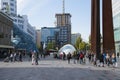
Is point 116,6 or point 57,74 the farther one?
point 116,6

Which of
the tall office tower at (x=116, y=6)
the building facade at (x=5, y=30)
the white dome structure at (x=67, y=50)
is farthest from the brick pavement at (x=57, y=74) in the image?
the tall office tower at (x=116, y=6)

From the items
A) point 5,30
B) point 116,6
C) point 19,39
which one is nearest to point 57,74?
point 5,30

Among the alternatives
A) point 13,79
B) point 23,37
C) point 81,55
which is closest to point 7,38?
point 23,37

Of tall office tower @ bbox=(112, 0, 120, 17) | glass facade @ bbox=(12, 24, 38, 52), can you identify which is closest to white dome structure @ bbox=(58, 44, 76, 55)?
tall office tower @ bbox=(112, 0, 120, 17)

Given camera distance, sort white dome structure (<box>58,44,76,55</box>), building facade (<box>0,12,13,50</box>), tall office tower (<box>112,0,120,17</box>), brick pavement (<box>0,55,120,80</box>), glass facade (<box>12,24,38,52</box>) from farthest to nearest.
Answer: glass facade (<box>12,24,38,52</box>) → tall office tower (<box>112,0,120,17</box>) → white dome structure (<box>58,44,76,55</box>) → building facade (<box>0,12,13,50</box>) → brick pavement (<box>0,55,120,80</box>)

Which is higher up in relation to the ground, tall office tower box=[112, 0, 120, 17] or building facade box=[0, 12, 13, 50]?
tall office tower box=[112, 0, 120, 17]

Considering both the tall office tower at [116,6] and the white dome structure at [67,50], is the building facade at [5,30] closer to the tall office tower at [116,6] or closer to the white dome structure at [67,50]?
the white dome structure at [67,50]

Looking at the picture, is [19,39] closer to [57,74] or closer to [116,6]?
[116,6]

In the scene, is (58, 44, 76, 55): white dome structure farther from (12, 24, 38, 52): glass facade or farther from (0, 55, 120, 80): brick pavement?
(0, 55, 120, 80): brick pavement

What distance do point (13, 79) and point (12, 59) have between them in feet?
135

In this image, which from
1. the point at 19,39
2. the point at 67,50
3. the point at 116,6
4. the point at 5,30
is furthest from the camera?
the point at 19,39

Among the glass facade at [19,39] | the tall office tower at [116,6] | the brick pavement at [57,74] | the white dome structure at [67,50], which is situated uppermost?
the tall office tower at [116,6]

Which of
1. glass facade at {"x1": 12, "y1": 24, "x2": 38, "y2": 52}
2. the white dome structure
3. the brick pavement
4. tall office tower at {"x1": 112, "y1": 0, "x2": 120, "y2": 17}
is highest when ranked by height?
tall office tower at {"x1": 112, "y1": 0, "x2": 120, "y2": 17}

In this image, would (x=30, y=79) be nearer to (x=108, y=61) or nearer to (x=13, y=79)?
(x=13, y=79)
